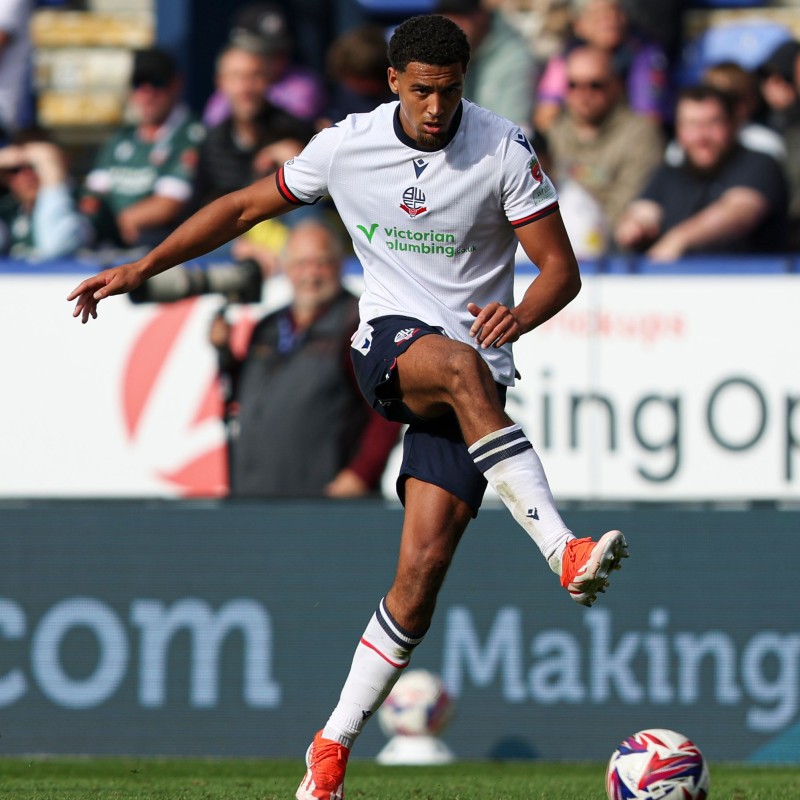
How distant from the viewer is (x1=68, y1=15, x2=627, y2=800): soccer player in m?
5.77

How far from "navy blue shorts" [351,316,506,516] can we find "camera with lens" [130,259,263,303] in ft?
14.3

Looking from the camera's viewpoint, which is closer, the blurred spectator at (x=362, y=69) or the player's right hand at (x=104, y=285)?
the player's right hand at (x=104, y=285)

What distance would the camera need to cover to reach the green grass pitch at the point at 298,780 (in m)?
6.71

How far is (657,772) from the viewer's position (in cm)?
570

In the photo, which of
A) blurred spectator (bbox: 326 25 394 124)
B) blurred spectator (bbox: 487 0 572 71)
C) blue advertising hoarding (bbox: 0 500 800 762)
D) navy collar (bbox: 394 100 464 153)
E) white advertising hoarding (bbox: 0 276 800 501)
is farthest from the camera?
blurred spectator (bbox: 487 0 572 71)

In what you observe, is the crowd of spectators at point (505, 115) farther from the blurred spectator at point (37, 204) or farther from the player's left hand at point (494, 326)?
the player's left hand at point (494, 326)

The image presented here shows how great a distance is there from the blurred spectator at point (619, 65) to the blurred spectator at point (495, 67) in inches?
5.1

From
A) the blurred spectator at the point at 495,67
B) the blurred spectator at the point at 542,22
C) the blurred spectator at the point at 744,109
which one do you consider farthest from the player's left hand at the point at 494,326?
the blurred spectator at the point at 542,22

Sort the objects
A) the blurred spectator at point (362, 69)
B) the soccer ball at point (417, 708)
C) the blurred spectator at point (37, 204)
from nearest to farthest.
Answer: the soccer ball at point (417, 708) < the blurred spectator at point (362, 69) < the blurred spectator at point (37, 204)

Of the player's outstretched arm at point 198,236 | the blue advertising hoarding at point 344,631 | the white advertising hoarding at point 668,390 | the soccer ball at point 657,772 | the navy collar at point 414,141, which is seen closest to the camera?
the soccer ball at point 657,772

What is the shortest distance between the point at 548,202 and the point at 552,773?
12.3 feet

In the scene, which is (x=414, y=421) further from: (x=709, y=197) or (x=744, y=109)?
(x=744, y=109)

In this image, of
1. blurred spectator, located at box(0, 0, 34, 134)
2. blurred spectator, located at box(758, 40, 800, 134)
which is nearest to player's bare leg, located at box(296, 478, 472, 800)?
blurred spectator, located at box(758, 40, 800, 134)

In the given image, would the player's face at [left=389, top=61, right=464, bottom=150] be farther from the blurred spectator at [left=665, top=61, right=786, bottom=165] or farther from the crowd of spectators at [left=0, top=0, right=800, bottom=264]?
the blurred spectator at [left=665, top=61, right=786, bottom=165]
